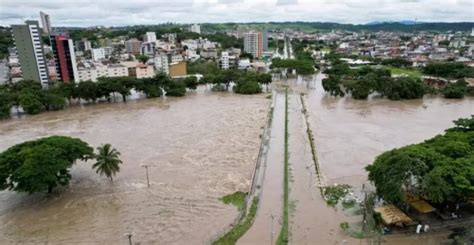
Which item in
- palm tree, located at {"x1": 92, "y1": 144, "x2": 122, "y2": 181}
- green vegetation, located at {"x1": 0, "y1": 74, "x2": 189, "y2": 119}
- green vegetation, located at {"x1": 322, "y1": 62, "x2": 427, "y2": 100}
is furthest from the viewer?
green vegetation, located at {"x1": 322, "y1": 62, "x2": 427, "y2": 100}

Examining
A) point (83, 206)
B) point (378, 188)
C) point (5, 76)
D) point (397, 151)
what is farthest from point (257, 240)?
point (5, 76)

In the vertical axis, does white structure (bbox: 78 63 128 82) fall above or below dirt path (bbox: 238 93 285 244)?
above

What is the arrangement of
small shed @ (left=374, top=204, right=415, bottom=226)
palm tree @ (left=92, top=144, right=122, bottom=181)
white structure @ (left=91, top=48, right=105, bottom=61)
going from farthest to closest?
1. white structure @ (left=91, top=48, right=105, bottom=61)
2. palm tree @ (left=92, top=144, right=122, bottom=181)
3. small shed @ (left=374, top=204, right=415, bottom=226)

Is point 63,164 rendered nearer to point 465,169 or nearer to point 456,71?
point 465,169

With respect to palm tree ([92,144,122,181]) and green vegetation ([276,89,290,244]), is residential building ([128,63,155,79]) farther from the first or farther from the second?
palm tree ([92,144,122,181])

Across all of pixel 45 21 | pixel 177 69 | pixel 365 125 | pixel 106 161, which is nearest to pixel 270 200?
pixel 106 161

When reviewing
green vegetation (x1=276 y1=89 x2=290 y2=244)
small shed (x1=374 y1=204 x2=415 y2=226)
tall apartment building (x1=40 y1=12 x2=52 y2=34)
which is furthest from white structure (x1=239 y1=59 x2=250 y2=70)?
tall apartment building (x1=40 y1=12 x2=52 y2=34)

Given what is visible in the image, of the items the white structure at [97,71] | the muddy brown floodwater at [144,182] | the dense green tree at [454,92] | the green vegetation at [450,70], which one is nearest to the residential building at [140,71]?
the white structure at [97,71]
